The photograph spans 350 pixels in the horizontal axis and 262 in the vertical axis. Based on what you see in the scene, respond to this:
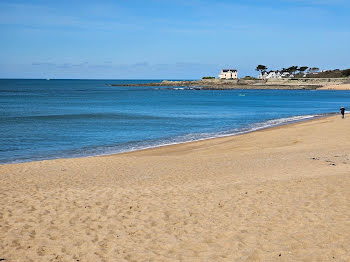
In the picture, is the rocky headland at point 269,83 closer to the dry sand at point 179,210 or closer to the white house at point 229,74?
the white house at point 229,74

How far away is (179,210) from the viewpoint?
9.44 meters

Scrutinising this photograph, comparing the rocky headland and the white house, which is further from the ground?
the white house

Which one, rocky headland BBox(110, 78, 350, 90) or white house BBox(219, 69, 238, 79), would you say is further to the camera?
white house BBox(219, 69, 238, 79)

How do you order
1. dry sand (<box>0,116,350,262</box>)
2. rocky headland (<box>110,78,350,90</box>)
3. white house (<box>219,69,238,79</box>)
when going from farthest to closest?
white house (<box>219,69,238,79</box>)
rocky headland (<box>110,78,350,90</box>)
dry sand (<box>0,116,350,262</box>)

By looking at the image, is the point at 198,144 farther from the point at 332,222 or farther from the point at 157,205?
the point at 332,222

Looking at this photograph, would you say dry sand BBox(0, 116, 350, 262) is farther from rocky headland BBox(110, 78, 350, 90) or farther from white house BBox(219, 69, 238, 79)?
white house BBox(219, 69, 238, 79)

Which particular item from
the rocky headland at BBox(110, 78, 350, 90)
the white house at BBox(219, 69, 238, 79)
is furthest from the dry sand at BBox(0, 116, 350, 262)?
the white house at BBox(219, 69, 238, 79)

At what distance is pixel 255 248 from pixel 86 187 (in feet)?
21.8

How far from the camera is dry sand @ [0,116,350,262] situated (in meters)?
7.01

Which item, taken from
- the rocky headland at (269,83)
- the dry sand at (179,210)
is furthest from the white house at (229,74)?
the dry sand at (179,210)

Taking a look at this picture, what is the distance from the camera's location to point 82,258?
22.0 ft

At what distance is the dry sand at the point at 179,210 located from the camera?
23.0 feet

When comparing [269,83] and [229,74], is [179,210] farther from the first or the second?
[229,74]

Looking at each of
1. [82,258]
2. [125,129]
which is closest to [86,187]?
[82,258]
